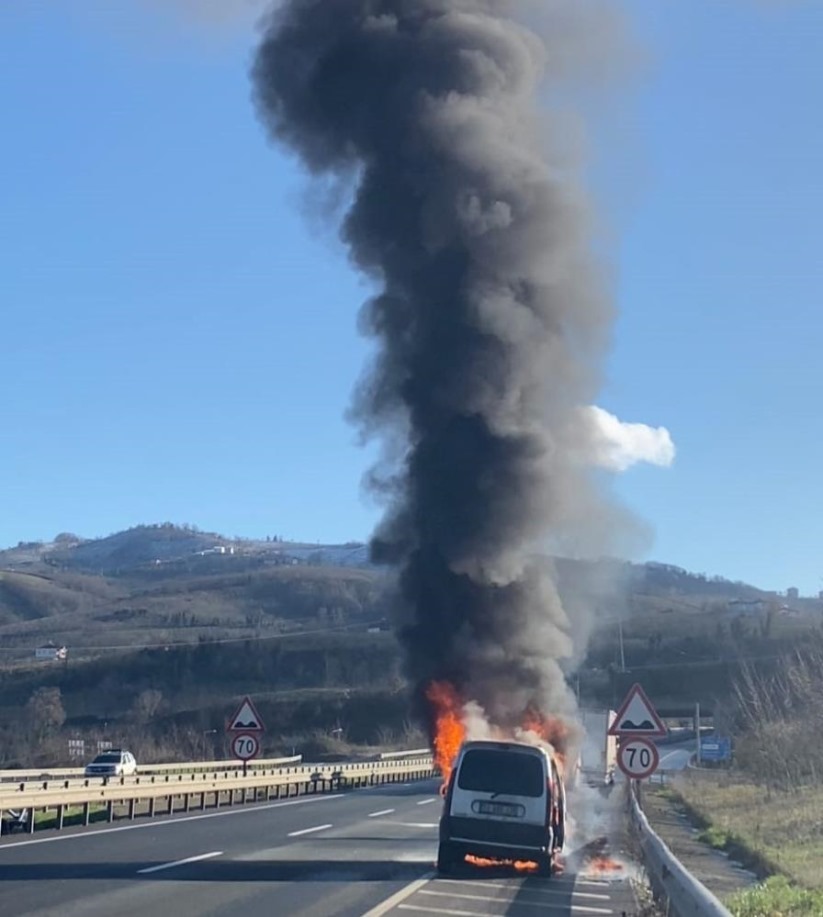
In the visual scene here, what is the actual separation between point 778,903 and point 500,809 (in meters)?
6.31

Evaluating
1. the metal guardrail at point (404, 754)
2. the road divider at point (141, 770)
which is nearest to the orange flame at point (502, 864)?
the road divider at point (141, 770)

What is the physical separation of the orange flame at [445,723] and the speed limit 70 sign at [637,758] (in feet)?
22.6

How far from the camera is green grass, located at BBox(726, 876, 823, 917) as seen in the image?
41.5ft

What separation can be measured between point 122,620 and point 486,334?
149 metres

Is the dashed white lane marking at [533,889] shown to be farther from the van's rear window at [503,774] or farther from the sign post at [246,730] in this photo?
the sign post at [246,730]

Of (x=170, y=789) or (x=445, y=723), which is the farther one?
(x=170, y=789)

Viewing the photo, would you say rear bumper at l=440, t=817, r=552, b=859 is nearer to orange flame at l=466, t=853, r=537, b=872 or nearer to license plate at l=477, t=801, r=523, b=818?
license plate at l=477, t=801, r=523, b=818

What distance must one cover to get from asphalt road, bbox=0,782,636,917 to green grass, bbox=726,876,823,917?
1.90 m

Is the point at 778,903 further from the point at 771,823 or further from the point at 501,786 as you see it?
the point at 771,823

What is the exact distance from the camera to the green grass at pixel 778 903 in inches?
498

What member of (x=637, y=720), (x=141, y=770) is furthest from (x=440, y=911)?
(x=141, y=770)

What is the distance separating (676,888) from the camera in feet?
39.3

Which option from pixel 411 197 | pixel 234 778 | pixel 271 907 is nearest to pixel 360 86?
pixel 411 197

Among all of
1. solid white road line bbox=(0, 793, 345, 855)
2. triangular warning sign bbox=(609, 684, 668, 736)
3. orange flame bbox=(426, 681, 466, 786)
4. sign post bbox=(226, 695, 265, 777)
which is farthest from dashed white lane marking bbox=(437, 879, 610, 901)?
sign post bbox=(226, 695, 265, 777)
